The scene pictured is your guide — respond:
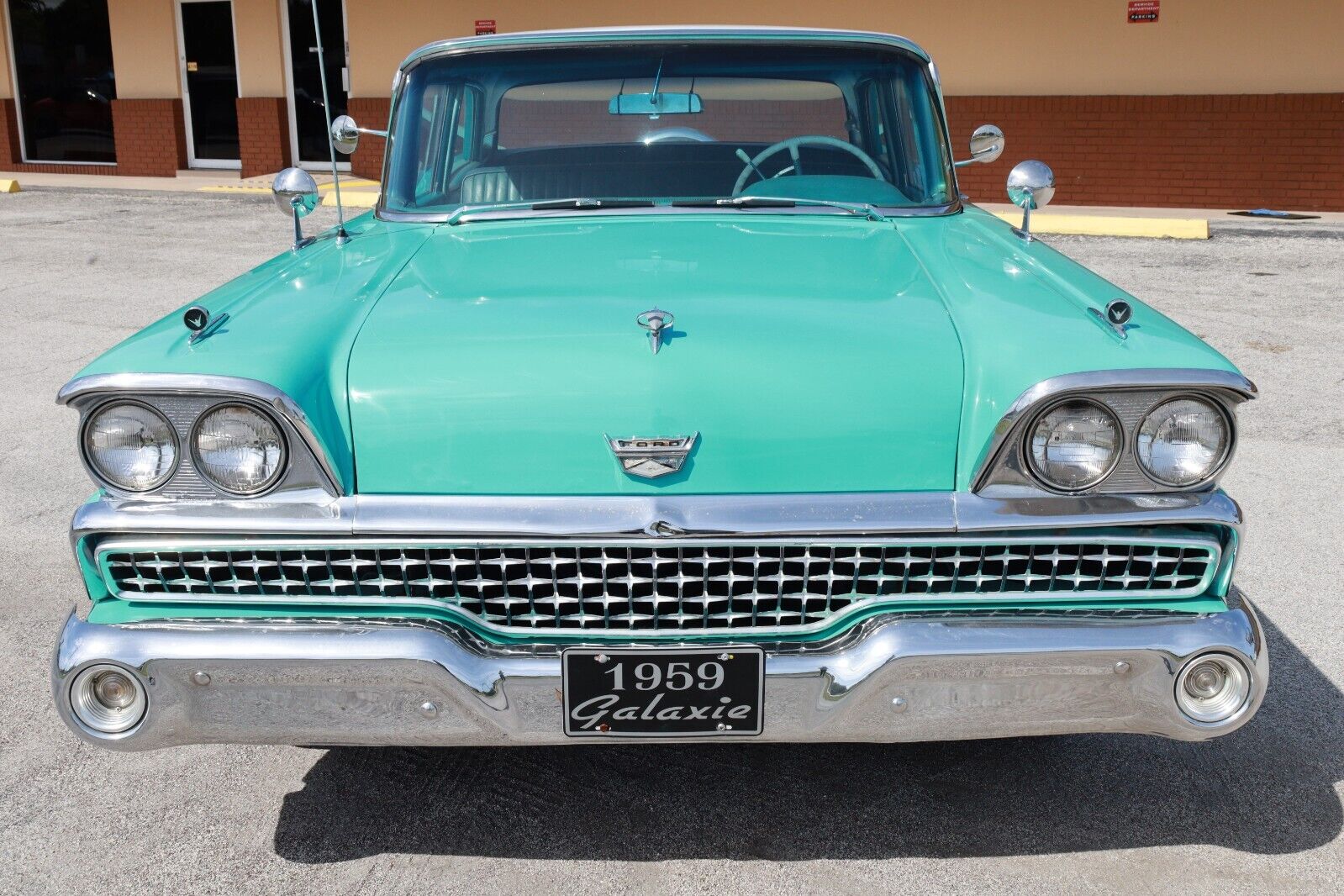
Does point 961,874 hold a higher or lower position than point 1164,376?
lower

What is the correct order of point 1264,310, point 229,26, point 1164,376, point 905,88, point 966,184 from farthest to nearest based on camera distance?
point 229,26 → point 966,184 → point 1264,310 → point 905,88 → point 1164,376

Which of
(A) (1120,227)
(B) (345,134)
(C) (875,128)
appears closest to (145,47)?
(A) (1120,227)

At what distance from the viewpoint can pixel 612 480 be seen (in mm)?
2143

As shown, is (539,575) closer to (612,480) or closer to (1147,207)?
(612,480)

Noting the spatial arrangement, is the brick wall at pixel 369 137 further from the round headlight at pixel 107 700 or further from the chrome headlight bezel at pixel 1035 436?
the chrome headlight bezel at pixel 1035 436

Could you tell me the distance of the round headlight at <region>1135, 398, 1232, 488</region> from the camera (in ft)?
7.16

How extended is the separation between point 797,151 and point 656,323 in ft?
4.74

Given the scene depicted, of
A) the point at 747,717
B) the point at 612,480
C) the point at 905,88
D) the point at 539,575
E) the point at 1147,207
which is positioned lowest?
the point at 1147,207

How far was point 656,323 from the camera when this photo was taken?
2.24m

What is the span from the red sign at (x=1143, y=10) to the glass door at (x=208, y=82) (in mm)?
10733

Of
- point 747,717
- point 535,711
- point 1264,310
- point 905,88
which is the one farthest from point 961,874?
point 1264,310

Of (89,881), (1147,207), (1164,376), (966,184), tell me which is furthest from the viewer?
(966,184)

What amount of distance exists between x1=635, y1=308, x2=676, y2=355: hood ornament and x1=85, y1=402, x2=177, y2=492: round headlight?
0.84 meters

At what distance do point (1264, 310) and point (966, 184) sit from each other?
6461mm
